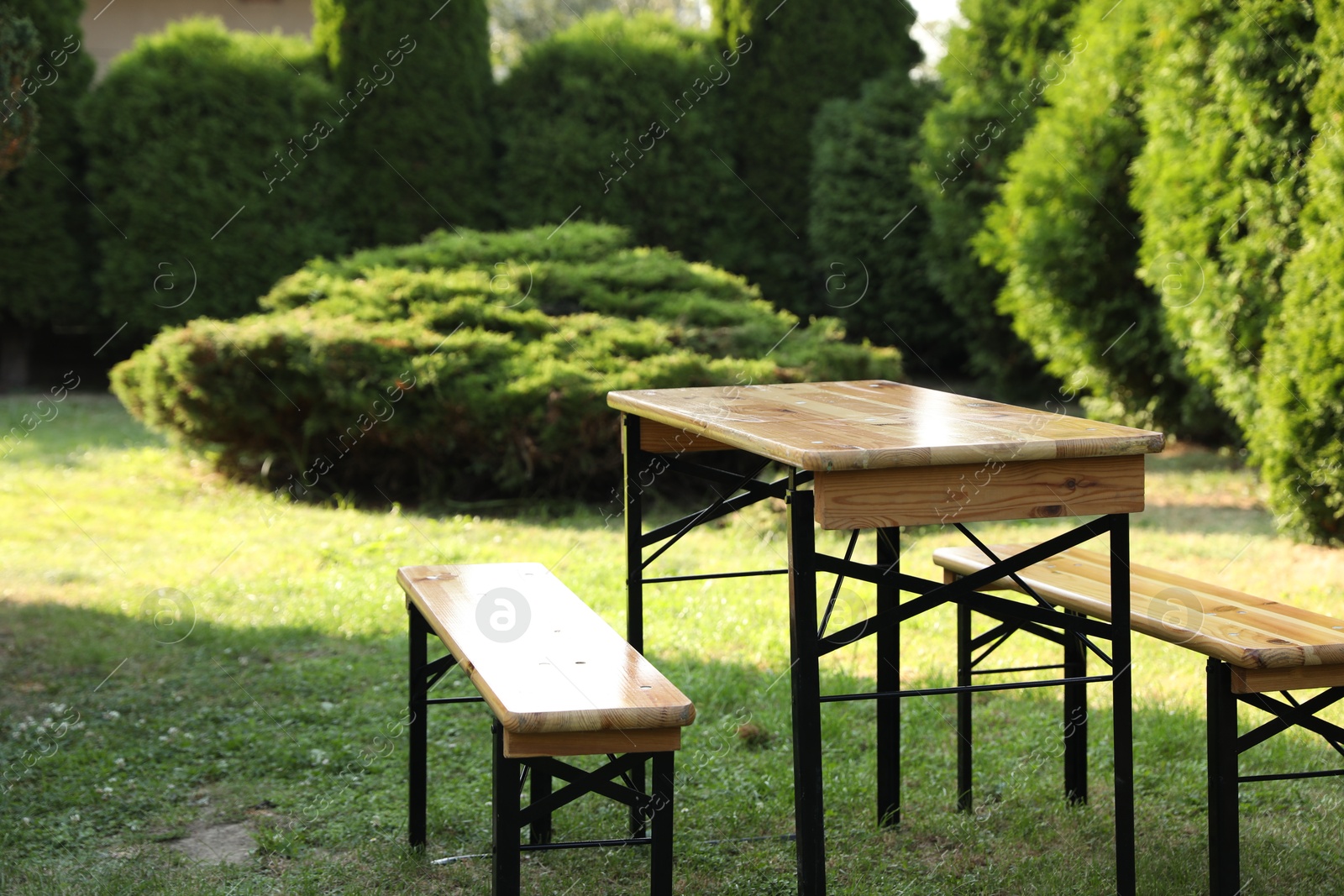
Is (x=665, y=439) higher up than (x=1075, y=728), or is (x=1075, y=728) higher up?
(x=665, y=439)

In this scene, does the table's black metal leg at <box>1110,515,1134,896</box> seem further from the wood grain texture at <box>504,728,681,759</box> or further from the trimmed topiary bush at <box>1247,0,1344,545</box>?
the trimmed topiary bush at <box>1247,0,1344,545</box>

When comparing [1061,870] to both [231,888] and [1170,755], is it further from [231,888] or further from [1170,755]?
[231,888]

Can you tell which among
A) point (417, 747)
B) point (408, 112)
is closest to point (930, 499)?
point (417, 747)

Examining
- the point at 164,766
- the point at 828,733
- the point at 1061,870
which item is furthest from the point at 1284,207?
the point at 164,766

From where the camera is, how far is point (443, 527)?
6891 mm

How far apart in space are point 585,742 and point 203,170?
408 inches

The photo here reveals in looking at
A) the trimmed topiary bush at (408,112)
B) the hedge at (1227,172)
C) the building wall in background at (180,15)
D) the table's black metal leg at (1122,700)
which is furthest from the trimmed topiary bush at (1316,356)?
the building wall in background at (180,15)

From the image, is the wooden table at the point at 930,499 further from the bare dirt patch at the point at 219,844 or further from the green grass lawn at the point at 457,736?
the bare dirt patch at the point at 219,844

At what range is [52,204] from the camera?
11.0m

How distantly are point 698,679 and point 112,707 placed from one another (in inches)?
78.3

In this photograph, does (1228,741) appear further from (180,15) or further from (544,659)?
(180,15)

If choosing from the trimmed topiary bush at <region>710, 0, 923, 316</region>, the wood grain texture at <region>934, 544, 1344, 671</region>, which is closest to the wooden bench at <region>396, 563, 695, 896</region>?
the wood grain texture at <region>934, 544, 1344, 671</region>

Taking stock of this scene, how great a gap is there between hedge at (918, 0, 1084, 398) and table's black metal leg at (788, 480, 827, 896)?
25.4 ft

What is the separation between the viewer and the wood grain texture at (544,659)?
2186mm
